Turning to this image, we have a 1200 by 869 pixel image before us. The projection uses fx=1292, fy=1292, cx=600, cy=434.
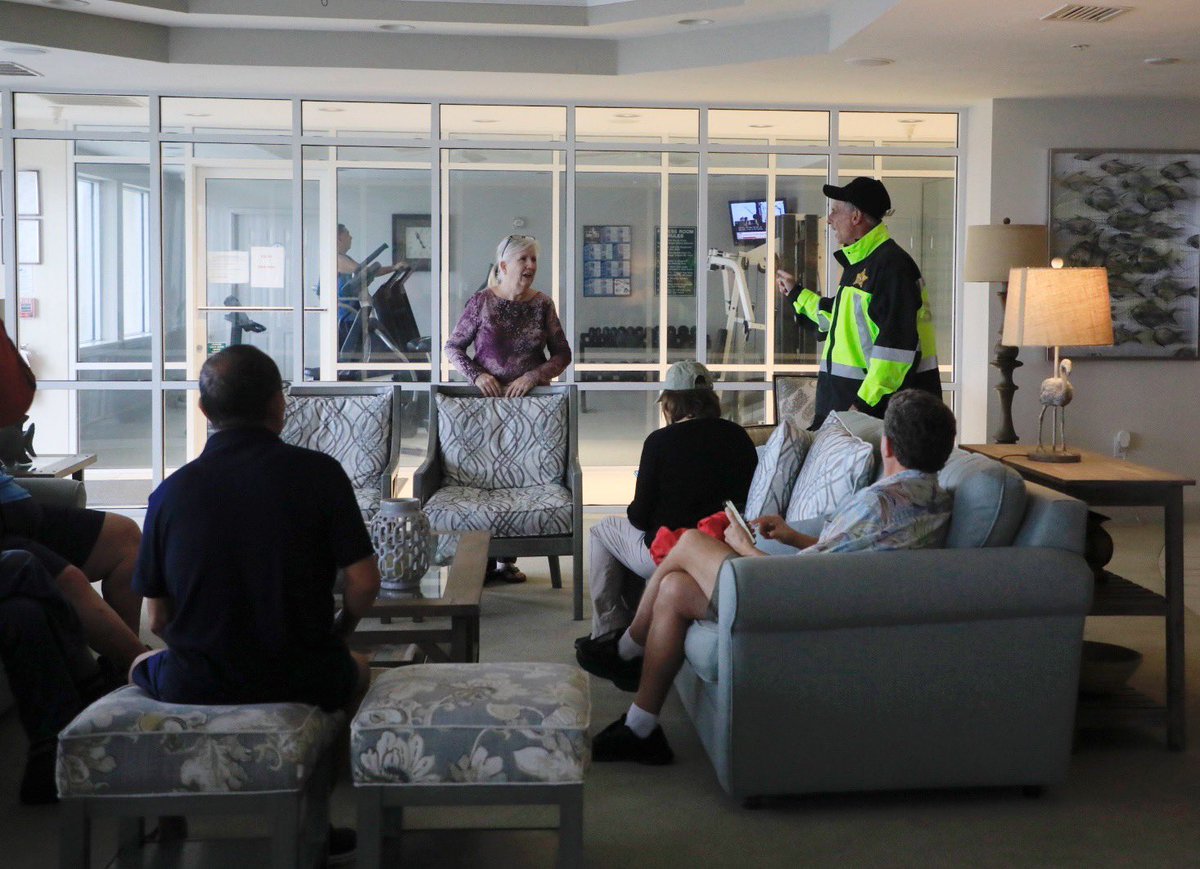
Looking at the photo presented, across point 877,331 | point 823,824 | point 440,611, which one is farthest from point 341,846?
point 877,331

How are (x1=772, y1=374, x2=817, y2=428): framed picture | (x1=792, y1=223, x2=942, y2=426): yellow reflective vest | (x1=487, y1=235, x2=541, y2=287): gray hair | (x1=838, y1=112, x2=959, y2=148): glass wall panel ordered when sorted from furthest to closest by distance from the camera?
(x1=838, y1=112, x2=959, y2=148): glass wall panel
(x1=772, y1=374, x2=817, y2=428): framed picture
(x1=487, y1=235, x2=541, y2=287): gray hair
(x1=792, y1=223, x2=942, y2=426): yellow reflective vest

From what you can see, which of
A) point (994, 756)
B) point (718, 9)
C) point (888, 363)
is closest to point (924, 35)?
point (718, 9)

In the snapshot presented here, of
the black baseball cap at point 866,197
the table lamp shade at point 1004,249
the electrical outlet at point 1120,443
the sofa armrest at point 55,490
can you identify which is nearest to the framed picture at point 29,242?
the sofa armrest at point 55,490

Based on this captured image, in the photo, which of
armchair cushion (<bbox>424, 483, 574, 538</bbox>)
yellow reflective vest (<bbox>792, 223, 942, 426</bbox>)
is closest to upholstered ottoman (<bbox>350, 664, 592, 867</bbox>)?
yellow reflective vest (<bbox>792, 223, 942, 426</bbox>)

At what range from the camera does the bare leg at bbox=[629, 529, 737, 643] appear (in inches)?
130

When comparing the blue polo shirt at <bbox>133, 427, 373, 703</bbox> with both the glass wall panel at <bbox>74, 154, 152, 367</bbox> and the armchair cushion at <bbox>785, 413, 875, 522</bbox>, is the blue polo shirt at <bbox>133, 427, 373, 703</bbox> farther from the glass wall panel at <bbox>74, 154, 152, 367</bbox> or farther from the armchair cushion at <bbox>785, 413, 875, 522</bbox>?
the glass wall panel at <bbox>74, 154, 152, 367</bbox>

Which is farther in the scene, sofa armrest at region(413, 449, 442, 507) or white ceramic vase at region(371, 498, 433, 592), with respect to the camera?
sofa armrest at region(413, 449, 442, 507)

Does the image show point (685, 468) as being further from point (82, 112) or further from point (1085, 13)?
point (82, 112)

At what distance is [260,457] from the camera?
2451 millimetres

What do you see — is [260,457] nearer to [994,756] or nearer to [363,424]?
[994,756]

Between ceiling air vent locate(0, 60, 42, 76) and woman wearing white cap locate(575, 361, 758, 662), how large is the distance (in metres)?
4.42

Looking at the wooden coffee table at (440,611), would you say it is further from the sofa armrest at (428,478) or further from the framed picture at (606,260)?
the framed picture at (606,260)

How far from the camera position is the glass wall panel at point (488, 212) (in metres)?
7.68

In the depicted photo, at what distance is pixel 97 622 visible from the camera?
3.54 metres
